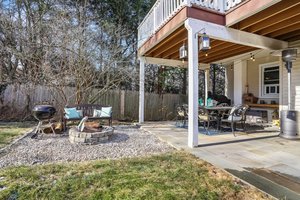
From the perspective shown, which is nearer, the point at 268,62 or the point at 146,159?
the point at 146,159

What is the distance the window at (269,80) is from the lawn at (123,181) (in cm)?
595

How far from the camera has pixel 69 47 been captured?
734 cm

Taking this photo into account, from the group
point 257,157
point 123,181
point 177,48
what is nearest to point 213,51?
point 177,48

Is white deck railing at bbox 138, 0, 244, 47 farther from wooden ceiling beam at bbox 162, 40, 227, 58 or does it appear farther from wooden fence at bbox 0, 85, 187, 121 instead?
wooden fence at bbox 0, 85, 187, 121

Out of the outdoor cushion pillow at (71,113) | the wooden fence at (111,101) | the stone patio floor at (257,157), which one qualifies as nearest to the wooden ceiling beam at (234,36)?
the stone patio floor at (257,157)

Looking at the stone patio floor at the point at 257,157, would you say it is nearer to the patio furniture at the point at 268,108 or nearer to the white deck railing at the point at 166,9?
the patio furniture at the point at 268,108

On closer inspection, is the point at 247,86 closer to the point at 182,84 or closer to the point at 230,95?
the point at 230,95

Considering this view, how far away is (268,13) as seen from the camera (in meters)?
4.09

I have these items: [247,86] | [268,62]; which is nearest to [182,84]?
[247,86]

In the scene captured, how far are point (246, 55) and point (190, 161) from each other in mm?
6034

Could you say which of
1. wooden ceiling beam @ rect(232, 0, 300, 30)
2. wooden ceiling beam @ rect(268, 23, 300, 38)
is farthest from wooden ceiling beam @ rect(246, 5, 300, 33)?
wooden ceiling beam @ rect(268, 23, 300, 38)

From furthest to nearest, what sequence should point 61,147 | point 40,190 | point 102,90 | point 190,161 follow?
point 102,90 < point 61,147 < point 190,161 < point 40,190

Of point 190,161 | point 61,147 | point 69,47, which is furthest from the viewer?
point 69,47

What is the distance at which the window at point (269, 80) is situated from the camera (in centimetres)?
757
